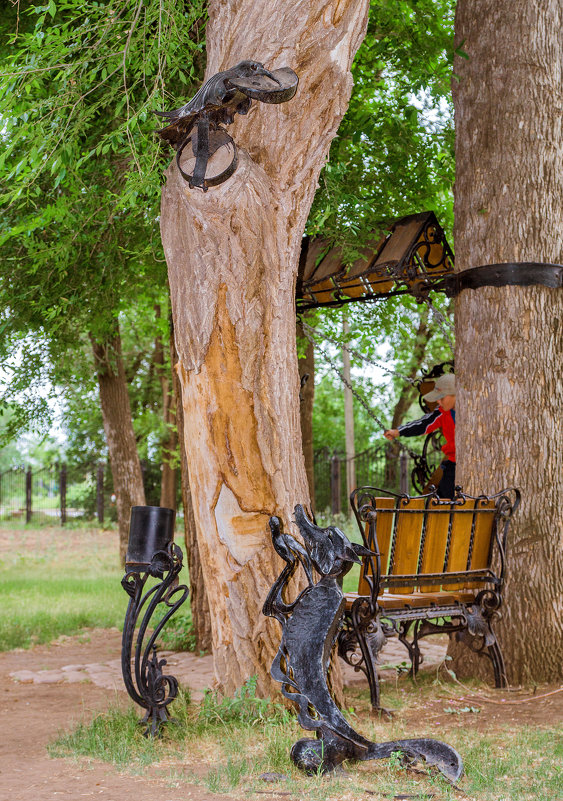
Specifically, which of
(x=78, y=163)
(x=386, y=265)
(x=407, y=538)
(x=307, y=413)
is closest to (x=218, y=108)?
(x=78, y=163)

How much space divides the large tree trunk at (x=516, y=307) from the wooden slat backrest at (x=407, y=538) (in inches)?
36.7

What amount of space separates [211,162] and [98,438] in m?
18.7

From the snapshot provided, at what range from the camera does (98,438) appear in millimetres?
22531

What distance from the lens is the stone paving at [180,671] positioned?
631cm

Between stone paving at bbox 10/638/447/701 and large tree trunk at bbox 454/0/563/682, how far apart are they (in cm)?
87

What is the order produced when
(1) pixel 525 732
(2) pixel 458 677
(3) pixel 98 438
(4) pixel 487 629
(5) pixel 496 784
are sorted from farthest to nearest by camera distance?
(3) pixel 98 438 < (2) pixel 458 677 < (4) pixel 487 629 < (1) pixel 525 732 < (5) pixel 496 784

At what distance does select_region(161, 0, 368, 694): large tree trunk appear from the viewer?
15.1 feet

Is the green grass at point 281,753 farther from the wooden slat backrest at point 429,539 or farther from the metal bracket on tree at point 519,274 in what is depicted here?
the metal bracket on tree at point 519,274

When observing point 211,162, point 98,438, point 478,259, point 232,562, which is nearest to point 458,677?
point 232,562

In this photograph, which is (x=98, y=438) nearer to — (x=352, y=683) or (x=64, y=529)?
(x=64, y=529)

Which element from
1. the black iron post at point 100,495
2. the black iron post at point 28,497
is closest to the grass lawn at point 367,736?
the black iron post at point 100,495

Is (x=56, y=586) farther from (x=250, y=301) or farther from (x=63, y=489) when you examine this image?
(x=63, y=489)

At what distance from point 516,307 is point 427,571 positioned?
6.55 feet

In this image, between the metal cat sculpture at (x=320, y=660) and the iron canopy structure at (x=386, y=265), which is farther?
the iron canopy structure at (x=386, y=265)
